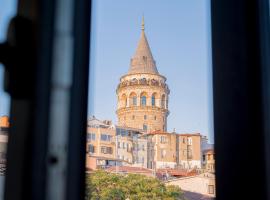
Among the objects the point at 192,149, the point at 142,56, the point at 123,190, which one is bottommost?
the point at 123,190

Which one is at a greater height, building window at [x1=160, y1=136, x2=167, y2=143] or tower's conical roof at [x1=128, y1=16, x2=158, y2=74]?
tower's conical roof at [x1=128, y1=16, x2=158, y2=74]

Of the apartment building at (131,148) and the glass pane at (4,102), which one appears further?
the apartment building at (131,148)

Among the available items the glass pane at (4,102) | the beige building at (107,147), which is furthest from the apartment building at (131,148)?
the glass pane at (4,102)

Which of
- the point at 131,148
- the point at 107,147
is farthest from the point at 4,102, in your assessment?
the point at 131,148

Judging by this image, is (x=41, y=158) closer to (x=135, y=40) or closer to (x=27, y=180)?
(x=27, y=180)

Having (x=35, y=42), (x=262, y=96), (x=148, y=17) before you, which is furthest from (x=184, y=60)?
(x=35, y=42)

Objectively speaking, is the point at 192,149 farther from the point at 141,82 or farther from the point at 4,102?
the point at 4,102

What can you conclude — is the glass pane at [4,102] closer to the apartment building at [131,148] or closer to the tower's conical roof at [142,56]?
the tower's conical roof at [142,56]

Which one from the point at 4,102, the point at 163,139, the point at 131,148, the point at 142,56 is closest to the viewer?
the point at 4,102

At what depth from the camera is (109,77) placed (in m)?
0.66

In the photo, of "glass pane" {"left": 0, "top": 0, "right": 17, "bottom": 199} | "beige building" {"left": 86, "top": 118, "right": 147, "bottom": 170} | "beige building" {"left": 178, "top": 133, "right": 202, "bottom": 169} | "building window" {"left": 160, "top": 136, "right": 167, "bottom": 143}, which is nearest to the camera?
"glass pane" {"left": 0, "top": 0, "right": 17, "bottom": 199}

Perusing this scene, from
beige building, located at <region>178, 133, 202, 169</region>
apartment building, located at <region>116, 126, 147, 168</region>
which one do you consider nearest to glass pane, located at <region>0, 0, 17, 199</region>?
beige building, located at <region>178, 133, 202, 169</region>

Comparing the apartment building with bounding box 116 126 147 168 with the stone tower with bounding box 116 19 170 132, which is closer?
the stone tower with bounding box 116 19 170 132

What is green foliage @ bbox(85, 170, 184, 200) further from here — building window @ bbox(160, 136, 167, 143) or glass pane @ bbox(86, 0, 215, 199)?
building window @ bbox(160, 136, 167, 143)
